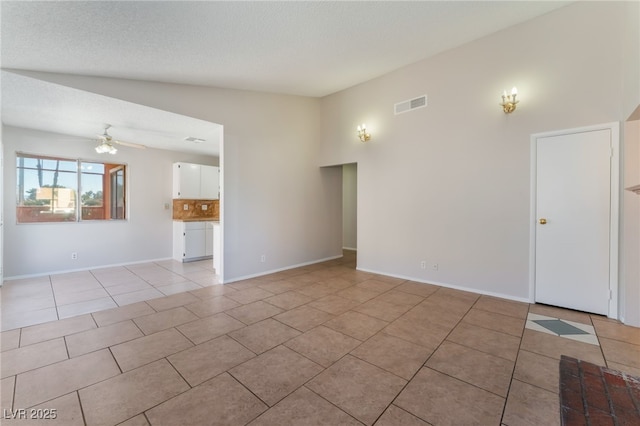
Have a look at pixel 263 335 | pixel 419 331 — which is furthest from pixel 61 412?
pixel 419 331

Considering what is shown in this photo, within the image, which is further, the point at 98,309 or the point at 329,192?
the point at 329,192

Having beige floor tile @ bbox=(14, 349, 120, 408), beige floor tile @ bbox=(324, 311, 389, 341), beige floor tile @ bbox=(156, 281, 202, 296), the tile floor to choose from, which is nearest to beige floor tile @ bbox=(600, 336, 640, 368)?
the tile floor

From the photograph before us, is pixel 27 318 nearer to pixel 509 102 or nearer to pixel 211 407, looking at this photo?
pixel 211 407

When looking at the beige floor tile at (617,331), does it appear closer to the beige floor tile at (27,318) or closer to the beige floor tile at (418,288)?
the beige floor tile at (418,288)

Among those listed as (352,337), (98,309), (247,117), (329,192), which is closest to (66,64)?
(247,117)

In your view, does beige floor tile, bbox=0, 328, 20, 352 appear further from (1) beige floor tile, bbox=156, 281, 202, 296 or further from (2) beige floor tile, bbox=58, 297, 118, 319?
(1) beige floor tile, bbox=156, 281, 202, 296

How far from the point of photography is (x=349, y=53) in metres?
3.68

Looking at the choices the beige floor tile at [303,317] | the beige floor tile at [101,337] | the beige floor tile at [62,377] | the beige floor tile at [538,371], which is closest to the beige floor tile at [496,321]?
the beige floor tile at [538,371]

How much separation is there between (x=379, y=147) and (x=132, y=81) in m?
3.89

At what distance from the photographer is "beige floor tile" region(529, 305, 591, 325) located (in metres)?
2.93

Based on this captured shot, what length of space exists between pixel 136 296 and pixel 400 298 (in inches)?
149

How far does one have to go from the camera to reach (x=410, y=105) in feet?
14.4

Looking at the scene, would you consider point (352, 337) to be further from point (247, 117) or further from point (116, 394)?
point (247, 117)

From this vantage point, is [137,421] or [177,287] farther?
[177,287]
